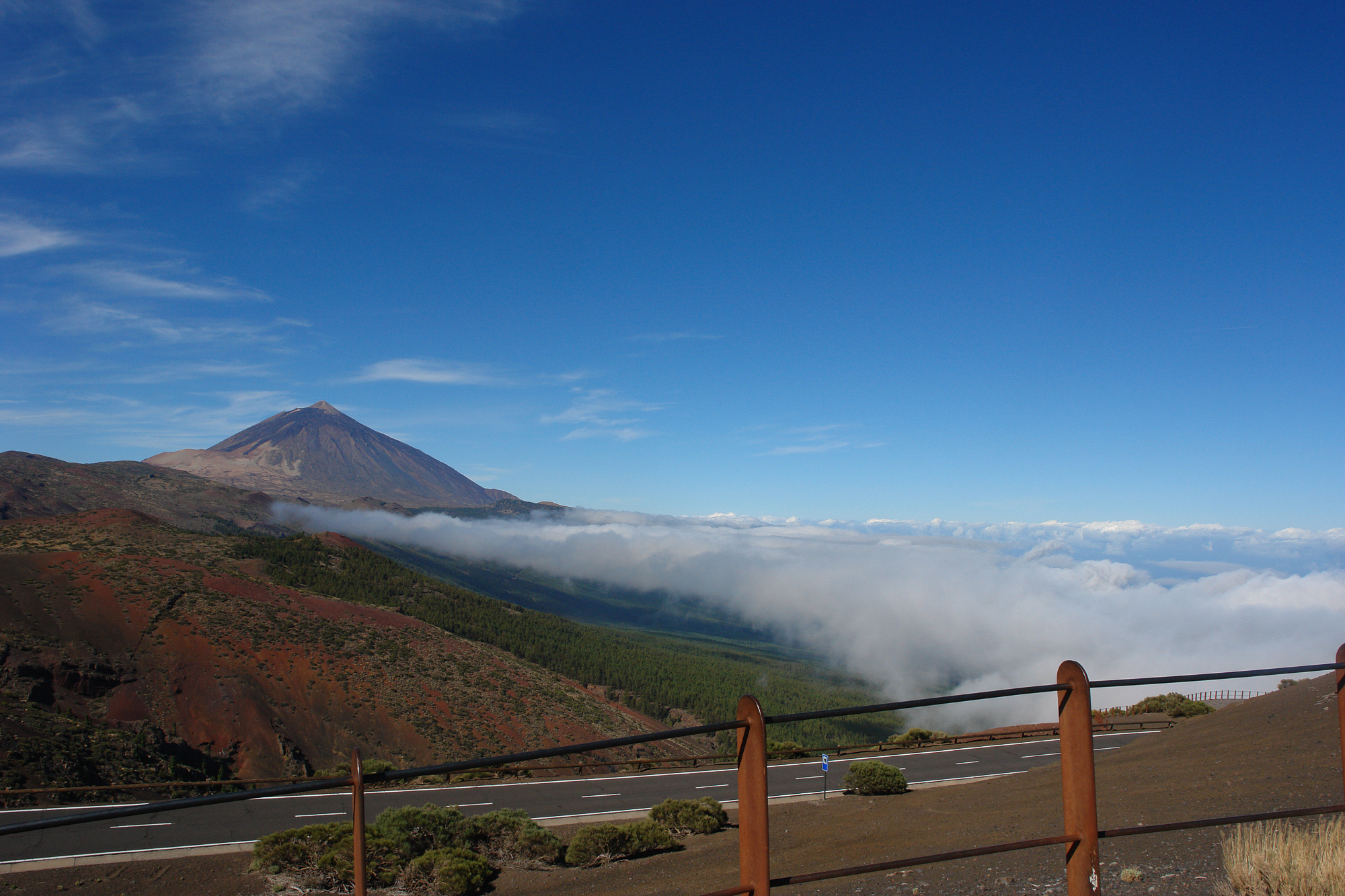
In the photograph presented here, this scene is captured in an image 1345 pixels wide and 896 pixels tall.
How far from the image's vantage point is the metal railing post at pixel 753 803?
2.72 meters

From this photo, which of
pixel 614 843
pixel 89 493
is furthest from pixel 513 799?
pixel 89 493

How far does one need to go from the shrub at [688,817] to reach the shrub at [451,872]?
546 cm

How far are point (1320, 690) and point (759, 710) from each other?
32.1 m

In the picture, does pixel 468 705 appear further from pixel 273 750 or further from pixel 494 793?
pixel 494 793

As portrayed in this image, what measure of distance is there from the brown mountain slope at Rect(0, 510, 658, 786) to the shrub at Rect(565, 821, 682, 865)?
31.7m

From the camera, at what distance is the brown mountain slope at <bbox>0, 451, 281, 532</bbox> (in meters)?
146

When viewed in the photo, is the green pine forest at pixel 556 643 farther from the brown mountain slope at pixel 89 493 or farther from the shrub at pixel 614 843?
the brown mountain slope at pixel 89 493

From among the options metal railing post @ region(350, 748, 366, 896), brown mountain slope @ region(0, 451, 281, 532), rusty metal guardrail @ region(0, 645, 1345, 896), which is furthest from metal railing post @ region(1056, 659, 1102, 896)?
brown mountain slope @ region(0, 451, 281, 532)

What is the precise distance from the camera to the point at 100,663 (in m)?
43.6

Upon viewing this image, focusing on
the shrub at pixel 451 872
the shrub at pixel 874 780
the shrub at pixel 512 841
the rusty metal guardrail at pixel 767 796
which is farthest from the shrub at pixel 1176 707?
the rusty metal guardrail at pixel 767 796

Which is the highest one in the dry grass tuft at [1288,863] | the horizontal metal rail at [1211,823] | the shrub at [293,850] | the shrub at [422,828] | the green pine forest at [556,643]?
the horizontal metal rail at [1211,823]

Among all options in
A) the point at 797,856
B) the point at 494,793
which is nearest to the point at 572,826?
the point at 494,793

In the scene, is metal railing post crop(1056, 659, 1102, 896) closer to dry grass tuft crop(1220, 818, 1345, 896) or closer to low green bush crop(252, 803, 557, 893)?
dry grass tuft crop(1220, 818, 1345, 896)

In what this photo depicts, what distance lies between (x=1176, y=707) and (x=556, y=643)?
84145mm
